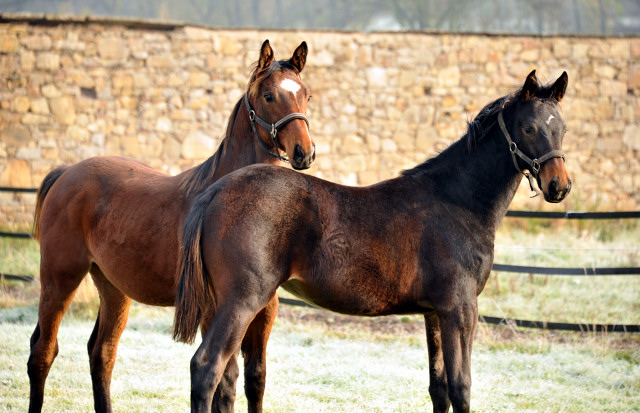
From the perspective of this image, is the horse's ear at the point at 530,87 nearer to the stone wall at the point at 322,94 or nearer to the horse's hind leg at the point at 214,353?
the horse's hind leg at the point at 214,353

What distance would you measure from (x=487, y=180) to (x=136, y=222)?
6.87 ft

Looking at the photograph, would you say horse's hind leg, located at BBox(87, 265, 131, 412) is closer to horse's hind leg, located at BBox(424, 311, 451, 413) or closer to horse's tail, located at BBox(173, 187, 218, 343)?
horse's tail, located at BBox(173, 187, 218, 343)

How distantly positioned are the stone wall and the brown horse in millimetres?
6761

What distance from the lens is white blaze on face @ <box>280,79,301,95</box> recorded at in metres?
4.34

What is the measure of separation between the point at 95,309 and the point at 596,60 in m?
9.65

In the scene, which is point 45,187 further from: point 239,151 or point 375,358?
point 375,358

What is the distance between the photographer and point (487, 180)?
4.11m

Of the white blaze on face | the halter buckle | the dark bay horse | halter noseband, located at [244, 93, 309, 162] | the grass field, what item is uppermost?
the white blaze on face

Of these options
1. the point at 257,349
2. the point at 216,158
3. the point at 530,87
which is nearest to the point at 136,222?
the point at 216,158

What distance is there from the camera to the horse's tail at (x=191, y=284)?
3660 millimetres

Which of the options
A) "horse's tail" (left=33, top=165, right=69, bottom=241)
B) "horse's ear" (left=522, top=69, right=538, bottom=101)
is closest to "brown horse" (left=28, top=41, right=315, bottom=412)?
"horse's tail" (left=33, top=165, right=69, bottom=241)

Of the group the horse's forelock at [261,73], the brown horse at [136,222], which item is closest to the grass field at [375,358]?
the brown horse at [136,222]

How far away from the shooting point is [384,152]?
12375mm

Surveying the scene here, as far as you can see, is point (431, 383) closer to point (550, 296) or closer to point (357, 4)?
point (550, 296)
